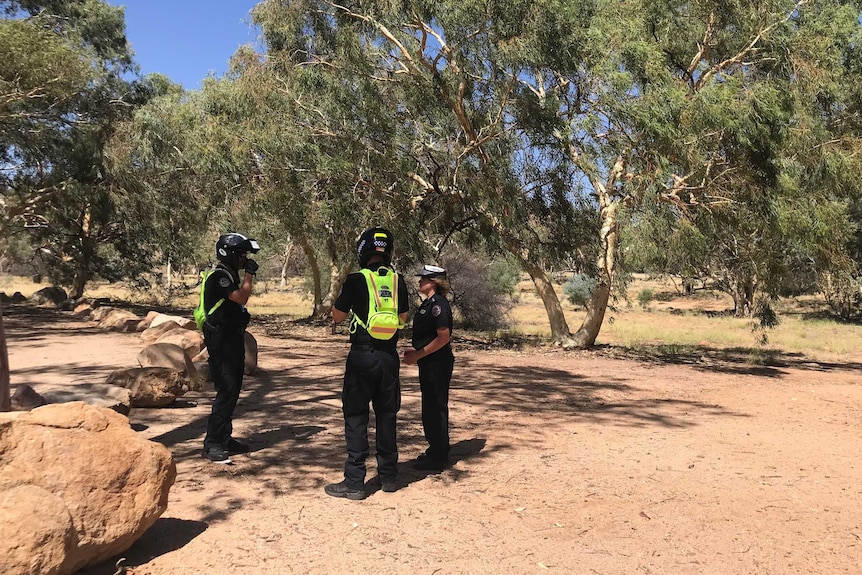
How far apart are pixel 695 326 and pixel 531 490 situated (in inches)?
1030

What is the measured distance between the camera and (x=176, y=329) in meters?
11.4

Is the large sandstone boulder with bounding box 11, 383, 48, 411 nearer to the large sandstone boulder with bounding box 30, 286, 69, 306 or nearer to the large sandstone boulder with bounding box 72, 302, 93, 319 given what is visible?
the large sandstone boulder with bounding box 72, 302, 93, 319

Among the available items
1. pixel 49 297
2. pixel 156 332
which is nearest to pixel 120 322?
pixel 156 332

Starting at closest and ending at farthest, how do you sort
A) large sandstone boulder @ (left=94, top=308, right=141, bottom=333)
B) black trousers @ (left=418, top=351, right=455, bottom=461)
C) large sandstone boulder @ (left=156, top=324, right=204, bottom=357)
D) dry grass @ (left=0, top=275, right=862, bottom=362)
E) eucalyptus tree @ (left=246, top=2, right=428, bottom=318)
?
black trousers @ (left=418, top=351, right=455, bottom=461)
large sandstone boulder @ (left=156, top=324, right=204, bottom=357)
eucalyptus tree @ (left=246, top=2, right=428, bottom=318)
large sandstone boulder @ (left=94, top=308, right=141, bottom=333)
dry grass @ (left=0, top=275, right=862, bottom=362)

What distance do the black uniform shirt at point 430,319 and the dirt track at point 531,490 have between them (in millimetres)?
1090

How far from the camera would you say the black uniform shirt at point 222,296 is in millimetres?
5113

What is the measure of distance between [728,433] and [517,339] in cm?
1128

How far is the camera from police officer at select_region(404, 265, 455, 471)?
511 cm

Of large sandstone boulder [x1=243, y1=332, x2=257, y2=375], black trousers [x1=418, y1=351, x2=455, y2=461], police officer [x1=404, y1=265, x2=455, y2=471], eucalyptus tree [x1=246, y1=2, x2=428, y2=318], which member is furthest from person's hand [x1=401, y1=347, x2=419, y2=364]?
eucalyptus tree [x1=246, y1=2, x2=428, y2=318]

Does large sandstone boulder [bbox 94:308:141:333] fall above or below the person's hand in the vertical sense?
below

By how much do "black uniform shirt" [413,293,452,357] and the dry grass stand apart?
42.1 ft

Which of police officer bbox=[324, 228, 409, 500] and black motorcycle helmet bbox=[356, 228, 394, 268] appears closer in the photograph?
police officer bbox=[324, 228, 409, 500]

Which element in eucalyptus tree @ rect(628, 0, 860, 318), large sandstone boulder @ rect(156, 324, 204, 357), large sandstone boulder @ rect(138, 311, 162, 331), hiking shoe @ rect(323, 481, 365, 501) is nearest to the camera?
hiking shoe @ rect(323, 481, 365, 501)

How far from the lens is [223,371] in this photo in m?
5.17
